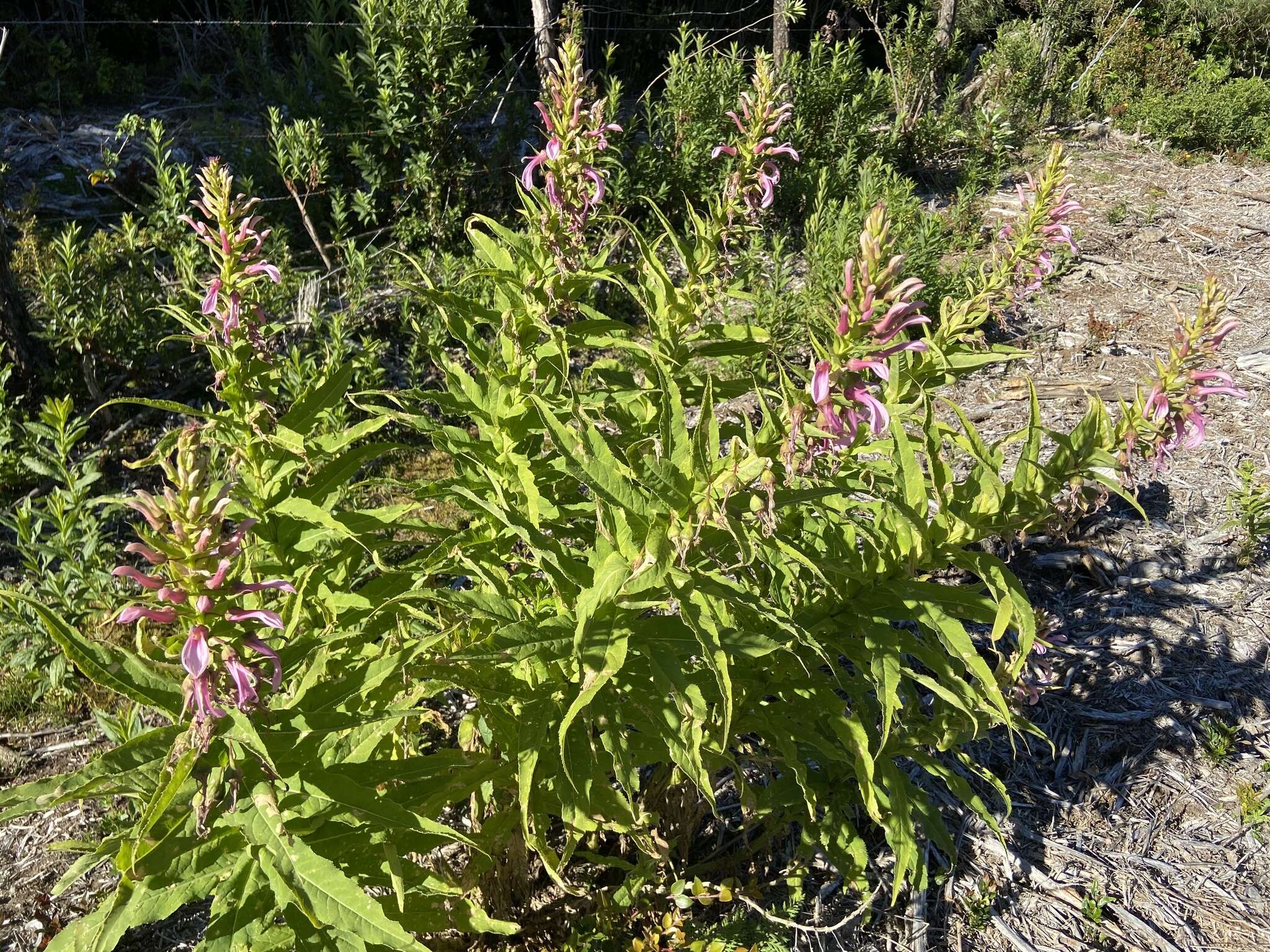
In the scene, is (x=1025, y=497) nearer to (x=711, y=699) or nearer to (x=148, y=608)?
(x=711, y=699)

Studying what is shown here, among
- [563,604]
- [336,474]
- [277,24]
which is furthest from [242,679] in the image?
[277,24]

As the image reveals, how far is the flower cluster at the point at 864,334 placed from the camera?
178cm

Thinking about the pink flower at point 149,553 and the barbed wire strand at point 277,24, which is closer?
the pink flower at point 149,553

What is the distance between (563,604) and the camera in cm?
222

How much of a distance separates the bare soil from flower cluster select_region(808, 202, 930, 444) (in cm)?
191

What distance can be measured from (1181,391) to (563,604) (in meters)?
1.72

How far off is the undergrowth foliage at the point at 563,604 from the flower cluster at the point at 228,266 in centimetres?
1

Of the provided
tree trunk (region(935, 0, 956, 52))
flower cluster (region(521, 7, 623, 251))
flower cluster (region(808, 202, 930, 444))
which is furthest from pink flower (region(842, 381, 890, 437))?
tree trunk (region(935, 0, 956, 52))

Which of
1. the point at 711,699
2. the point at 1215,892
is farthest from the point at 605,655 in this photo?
the point at 1215,892

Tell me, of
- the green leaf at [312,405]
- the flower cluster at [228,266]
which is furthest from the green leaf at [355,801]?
the flower cluster at [228,266]

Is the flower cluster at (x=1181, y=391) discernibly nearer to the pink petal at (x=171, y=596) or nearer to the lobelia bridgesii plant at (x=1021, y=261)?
the lobelia bridgesii plant at (x=1021, y=261)

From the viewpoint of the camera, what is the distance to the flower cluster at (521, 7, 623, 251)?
2660 mm

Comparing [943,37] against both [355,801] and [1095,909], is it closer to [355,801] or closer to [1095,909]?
[1095,909]

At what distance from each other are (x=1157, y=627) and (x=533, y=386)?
3.27m
